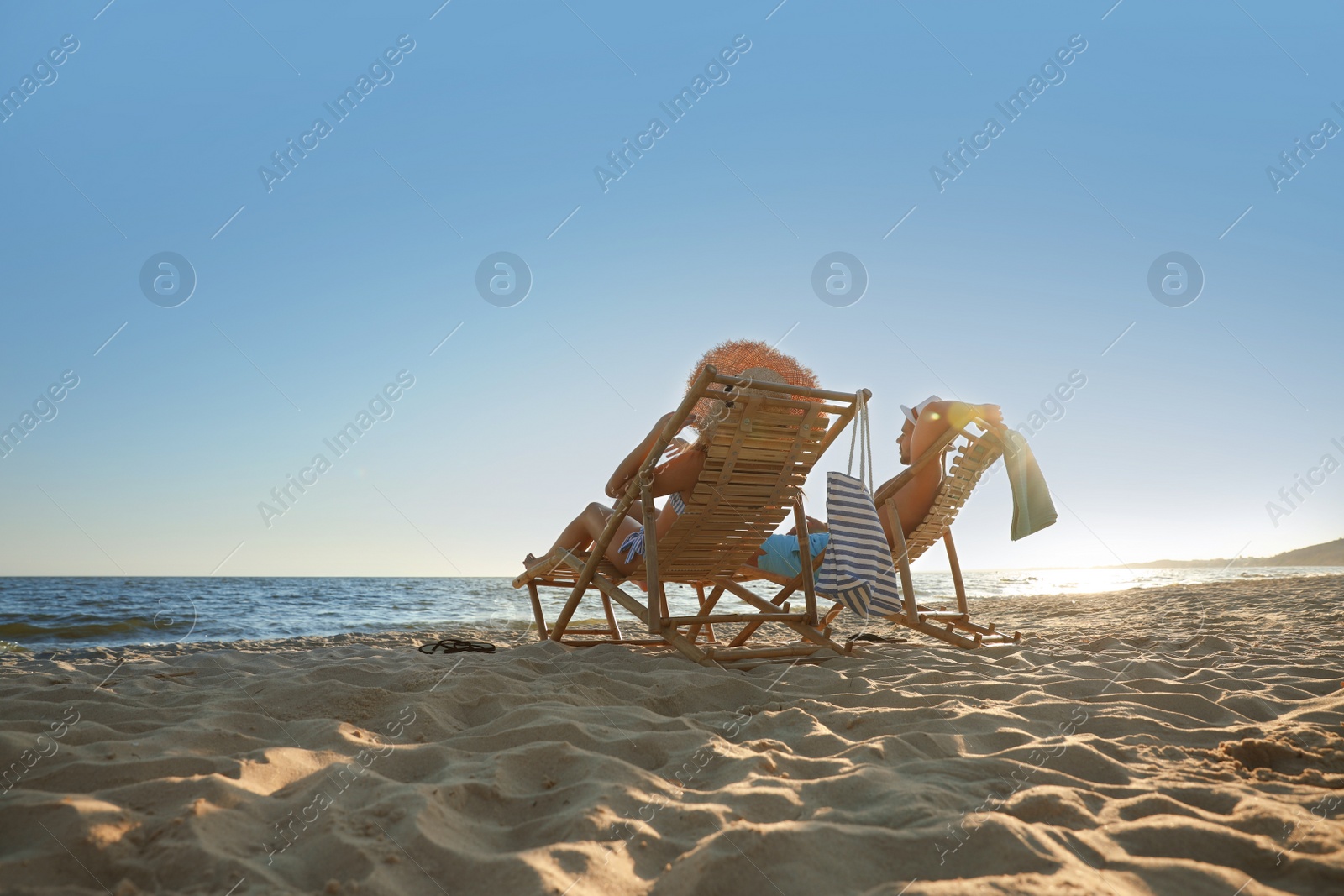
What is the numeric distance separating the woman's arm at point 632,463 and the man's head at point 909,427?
166cm

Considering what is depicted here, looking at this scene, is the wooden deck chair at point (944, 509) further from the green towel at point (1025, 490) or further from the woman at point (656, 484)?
the woman at point (656, 484)

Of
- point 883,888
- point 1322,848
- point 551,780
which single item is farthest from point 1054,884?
point 551,780

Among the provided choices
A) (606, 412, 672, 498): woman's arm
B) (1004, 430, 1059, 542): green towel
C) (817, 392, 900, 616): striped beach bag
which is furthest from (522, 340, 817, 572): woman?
(1004, 430, 1059, 542): green towel

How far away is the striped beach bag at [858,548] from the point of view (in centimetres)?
349

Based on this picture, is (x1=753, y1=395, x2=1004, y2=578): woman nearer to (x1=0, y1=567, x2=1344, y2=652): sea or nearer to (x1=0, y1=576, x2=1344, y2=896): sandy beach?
(x1=0, y1=576, x2=1344, y2=896): sandy beach

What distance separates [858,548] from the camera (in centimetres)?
355

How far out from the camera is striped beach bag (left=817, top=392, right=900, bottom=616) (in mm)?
3492

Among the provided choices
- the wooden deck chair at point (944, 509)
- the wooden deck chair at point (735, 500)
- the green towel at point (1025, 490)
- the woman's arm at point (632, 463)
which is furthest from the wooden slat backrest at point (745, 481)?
the green towel at point (1025, 490)

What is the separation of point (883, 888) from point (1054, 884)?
11.9 inches

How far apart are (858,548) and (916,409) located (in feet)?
4.26

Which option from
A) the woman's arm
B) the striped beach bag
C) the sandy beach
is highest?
the woman's arm

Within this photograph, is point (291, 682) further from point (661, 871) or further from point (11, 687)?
point (661, 871)

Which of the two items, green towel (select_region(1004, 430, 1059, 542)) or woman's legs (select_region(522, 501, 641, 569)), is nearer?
green towel (select_region(1004, 430, 1059, 542))

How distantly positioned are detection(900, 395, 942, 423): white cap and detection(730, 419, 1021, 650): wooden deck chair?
0.22 meters
